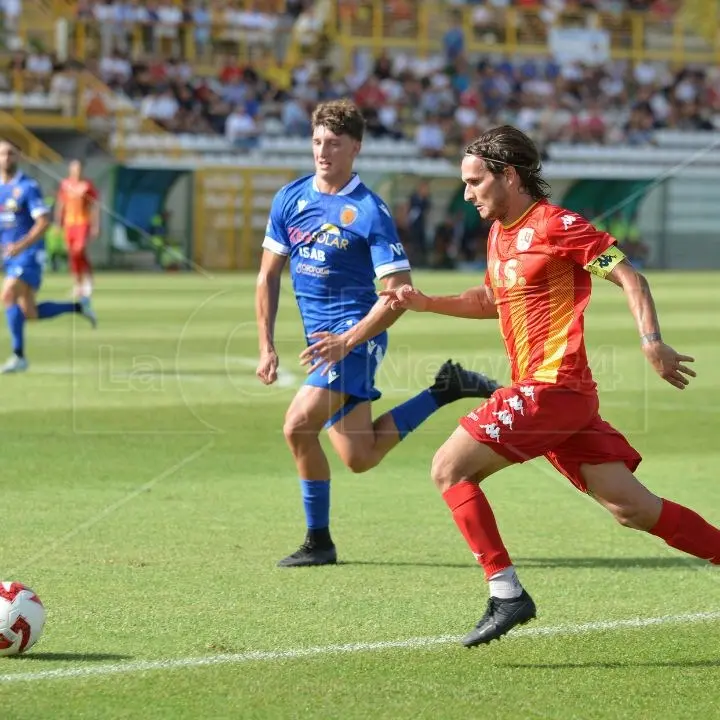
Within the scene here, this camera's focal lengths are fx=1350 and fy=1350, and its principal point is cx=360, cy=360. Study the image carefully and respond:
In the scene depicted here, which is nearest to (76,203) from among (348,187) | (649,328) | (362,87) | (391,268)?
(362,87)

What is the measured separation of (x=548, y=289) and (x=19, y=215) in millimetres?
10662

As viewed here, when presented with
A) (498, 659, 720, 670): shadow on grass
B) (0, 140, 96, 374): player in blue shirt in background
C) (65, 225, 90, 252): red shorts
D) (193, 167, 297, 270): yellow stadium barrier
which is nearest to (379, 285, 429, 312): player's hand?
(498, 659, 720, 670): shadow on grass

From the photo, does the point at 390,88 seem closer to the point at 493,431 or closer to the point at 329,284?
the point at 329,284

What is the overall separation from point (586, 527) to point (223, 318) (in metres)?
16.1

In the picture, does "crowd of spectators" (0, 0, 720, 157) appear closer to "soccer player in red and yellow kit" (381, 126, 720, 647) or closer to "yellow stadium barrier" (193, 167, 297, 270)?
"yellow stadium barrier" (193, 167, 297, 270)

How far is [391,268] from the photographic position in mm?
6609

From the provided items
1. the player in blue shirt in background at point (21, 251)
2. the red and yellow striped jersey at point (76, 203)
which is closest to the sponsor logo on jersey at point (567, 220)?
the player in blue shirt in background at point (21, 251)

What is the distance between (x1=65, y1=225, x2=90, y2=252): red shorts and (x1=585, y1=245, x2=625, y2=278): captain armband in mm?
19173

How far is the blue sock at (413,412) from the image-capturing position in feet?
24.1

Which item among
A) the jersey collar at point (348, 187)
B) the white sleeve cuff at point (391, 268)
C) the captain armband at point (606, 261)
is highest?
the jersey collar at point (348, 187)

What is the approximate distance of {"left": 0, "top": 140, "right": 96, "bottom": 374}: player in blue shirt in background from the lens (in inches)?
576

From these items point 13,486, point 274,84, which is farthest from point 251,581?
point 274,84

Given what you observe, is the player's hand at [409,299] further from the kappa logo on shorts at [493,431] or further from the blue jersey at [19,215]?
the blue jersey at [19,215]

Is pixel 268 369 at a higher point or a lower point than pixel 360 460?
higher
